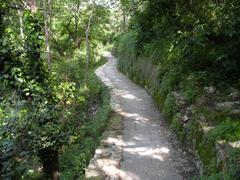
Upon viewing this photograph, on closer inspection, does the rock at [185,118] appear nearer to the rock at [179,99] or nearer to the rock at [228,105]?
the rock at [179,99]

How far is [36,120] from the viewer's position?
22.0 ft

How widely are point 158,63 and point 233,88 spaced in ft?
16.1

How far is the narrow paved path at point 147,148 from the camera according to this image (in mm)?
6191

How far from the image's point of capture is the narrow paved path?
6.19 meters

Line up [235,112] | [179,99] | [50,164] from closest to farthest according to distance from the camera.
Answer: [235,112], [50,164], [179,99]

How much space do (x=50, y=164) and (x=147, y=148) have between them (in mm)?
2607

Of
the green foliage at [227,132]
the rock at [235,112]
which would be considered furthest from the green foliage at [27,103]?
the rock at [235,112]

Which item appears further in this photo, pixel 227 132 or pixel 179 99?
pixel 179 99

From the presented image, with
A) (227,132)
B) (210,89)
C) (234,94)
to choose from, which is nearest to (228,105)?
(234,94)

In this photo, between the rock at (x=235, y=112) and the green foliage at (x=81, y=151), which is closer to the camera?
the rock at (x=235, y=112)

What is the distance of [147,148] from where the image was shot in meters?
7.35

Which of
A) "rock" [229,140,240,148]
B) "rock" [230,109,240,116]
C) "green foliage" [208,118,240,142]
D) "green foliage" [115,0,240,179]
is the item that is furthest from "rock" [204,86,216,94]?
"rock" [229,140,240,148]

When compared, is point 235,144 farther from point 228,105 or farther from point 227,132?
point 228,105

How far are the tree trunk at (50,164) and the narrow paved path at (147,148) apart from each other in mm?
1907
